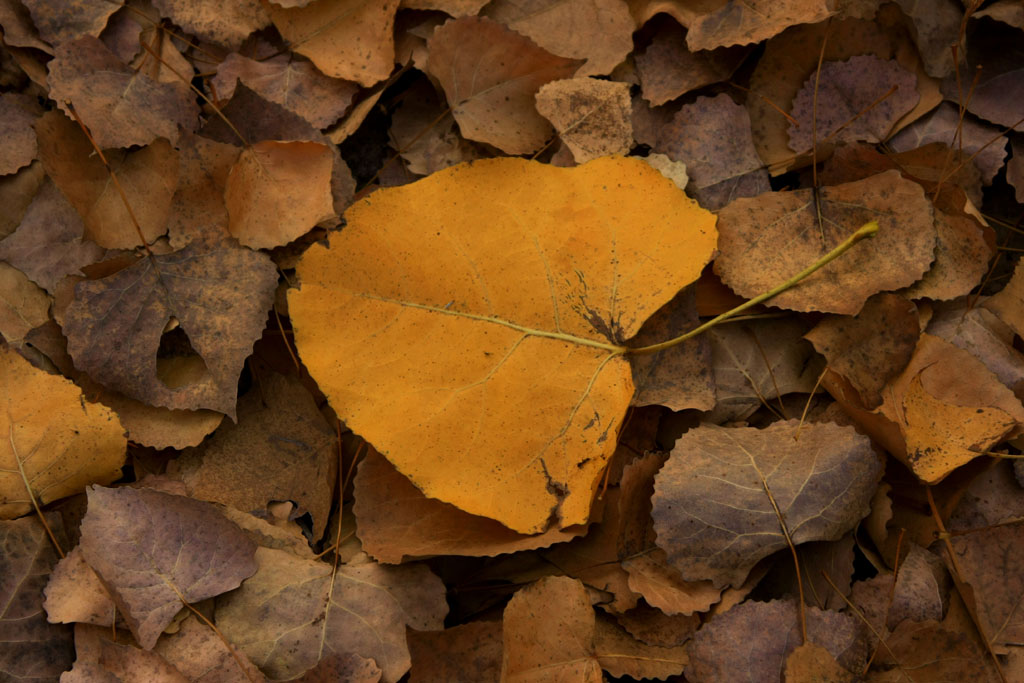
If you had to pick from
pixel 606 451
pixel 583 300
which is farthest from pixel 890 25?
pixel 606 451

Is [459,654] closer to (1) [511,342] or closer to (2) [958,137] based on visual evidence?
(1) [511,342]

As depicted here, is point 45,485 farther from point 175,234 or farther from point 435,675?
point 435,675

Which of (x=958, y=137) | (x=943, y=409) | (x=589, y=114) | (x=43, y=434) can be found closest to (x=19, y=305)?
(x=43, y=434)

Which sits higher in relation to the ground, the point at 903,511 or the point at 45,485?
the point at 45,485

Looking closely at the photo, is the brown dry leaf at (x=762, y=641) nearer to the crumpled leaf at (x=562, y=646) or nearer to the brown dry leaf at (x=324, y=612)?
the crumpled leaf at (x=562, y=646)

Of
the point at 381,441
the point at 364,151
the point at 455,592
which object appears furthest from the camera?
the point at 364,151

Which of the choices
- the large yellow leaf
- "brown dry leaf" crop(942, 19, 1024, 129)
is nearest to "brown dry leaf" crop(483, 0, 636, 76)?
the large yellow leaf
